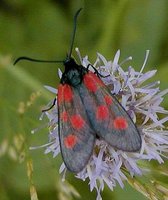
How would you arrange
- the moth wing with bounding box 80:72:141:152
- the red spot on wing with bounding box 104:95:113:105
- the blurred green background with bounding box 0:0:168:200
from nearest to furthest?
1. the moth wing with bounding box 80:72:141:152
2. the red spot on wing with bounding box 104:95:113:105
3. the blurred green background with bounding box 0:0:168:200

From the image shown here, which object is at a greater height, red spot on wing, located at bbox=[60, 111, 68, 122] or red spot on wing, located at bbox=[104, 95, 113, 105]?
red spot on wing, located at bbox=[60, 111, 68, 122]

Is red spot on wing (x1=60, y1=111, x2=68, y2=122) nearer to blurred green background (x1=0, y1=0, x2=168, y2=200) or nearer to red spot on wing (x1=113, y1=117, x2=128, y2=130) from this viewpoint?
red spot on wing (x1=113, y1=117, x2=128, y2=130)

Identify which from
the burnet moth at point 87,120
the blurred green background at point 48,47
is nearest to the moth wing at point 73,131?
the burnet moth at point 87,120

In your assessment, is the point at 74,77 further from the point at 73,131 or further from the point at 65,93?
the point at 73,131

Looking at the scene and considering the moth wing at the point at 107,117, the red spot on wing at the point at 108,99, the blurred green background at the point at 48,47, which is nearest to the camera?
the moth wing at the point at 107,117

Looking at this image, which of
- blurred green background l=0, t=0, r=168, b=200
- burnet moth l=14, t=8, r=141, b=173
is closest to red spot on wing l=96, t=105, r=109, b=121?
burnet moth l=14, t=8, r=141, b=173

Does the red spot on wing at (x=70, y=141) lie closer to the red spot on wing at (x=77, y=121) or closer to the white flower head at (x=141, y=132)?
the red spot on wing at (x=77, y=121)
